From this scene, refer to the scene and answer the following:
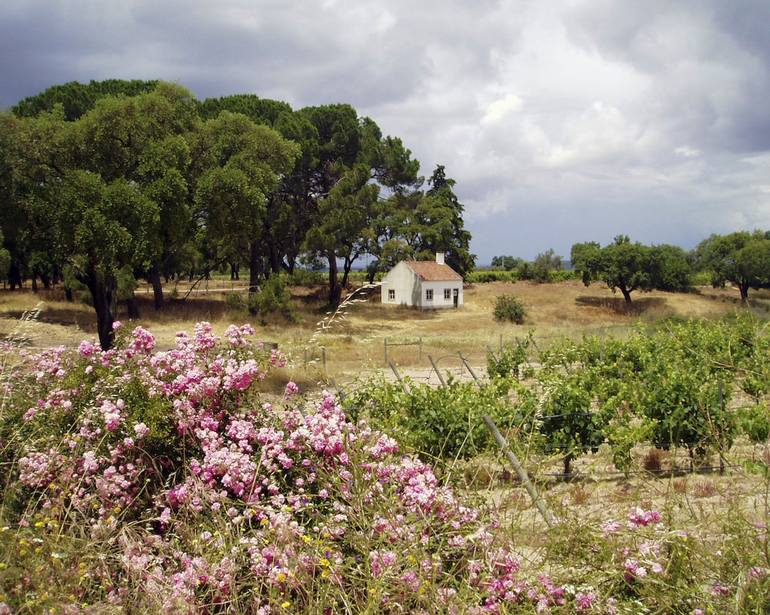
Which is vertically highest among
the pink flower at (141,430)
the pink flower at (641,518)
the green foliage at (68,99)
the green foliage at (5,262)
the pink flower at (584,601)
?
the green foliage at (68,99)

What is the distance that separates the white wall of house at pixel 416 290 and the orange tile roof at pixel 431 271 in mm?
258

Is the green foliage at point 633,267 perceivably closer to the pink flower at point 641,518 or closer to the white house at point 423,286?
the white house at point 423,286

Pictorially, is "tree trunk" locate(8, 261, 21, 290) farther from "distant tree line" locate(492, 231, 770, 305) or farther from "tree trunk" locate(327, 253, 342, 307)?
"distant tree line" locate(492, 231, 770, 305)

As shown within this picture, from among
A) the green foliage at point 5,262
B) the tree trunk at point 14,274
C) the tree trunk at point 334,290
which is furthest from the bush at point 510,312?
the tree trunk at point 14,274

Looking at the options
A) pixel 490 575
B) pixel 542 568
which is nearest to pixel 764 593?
pixel 542 568

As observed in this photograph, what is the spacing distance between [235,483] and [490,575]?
147cm

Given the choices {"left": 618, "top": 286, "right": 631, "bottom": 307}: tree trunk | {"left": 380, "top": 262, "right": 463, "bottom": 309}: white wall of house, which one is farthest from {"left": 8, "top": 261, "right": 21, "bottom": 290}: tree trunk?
{"left": 618, "top": 286, "right": 631, "bottom": 307}: tree trunk

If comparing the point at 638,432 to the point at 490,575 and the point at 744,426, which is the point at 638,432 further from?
the point at 490,575

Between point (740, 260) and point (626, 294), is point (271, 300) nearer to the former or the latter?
point (626, 294)

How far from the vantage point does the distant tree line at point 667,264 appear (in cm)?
5369

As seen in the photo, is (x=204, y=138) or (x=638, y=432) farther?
(x=204, y=138)

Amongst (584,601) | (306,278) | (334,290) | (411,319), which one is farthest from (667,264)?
(584,601)

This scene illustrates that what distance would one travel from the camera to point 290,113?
43.2m

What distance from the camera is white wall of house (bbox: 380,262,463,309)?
163 ft
